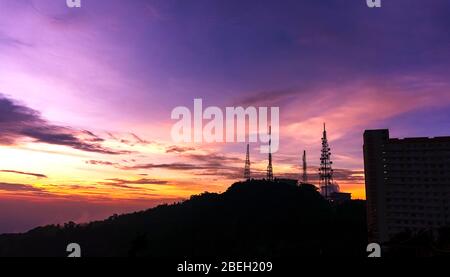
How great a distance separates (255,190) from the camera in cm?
11338

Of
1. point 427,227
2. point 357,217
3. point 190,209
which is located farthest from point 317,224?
point 190,209

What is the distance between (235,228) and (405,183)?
1728 inches

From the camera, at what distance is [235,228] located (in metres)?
95.6

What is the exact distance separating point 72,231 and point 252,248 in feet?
300

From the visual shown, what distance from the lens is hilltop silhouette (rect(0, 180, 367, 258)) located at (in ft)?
255

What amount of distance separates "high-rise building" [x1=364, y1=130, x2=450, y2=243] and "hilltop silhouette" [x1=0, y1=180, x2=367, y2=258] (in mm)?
6035

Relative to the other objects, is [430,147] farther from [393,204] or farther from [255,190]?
[255,190]

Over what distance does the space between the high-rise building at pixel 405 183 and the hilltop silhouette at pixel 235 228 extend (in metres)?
6.04

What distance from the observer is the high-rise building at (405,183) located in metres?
74.0
